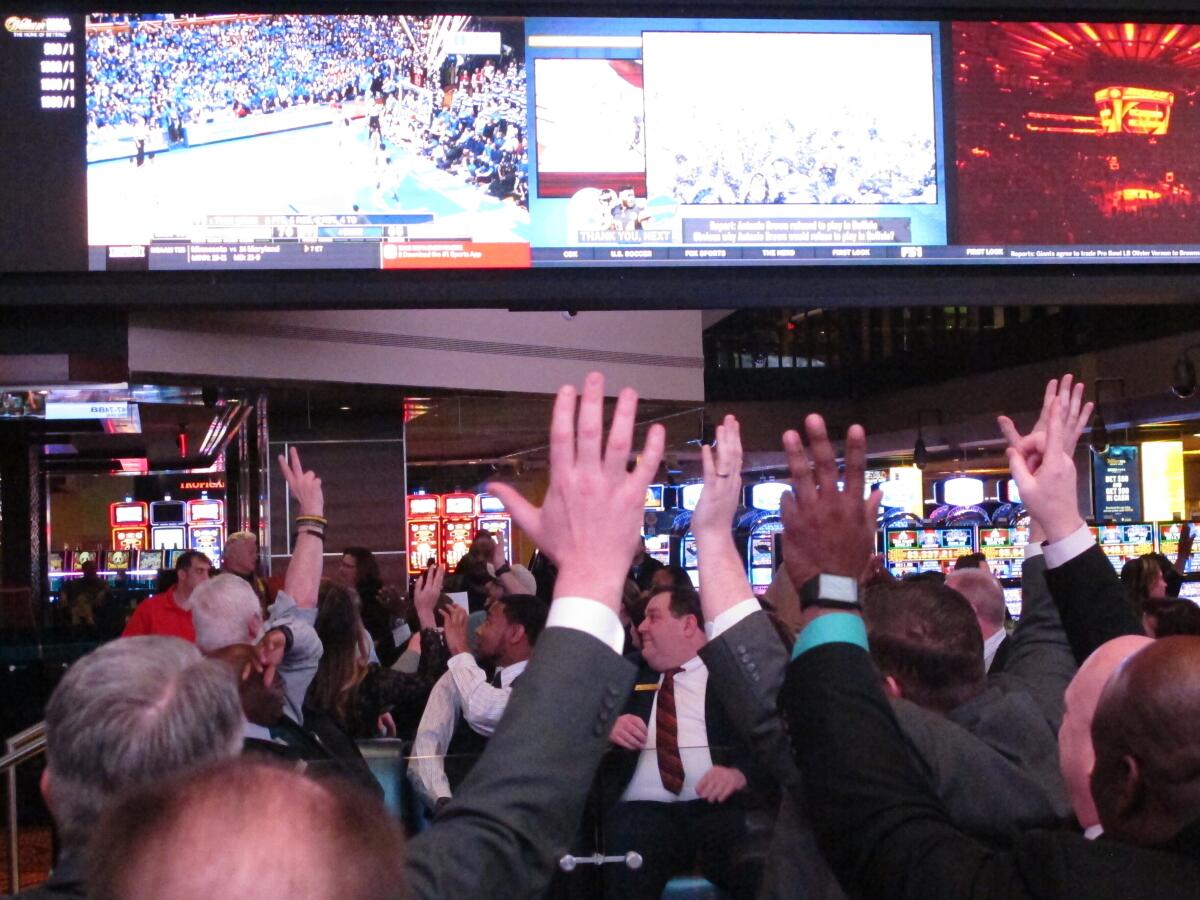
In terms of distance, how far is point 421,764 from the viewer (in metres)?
3.86

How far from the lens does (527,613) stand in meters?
4.82

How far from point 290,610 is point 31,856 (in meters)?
3.90

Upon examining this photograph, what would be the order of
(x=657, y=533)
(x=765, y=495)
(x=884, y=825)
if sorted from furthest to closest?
(x=657, y=533)
(x=765, y=495)
(x=884, y=825)

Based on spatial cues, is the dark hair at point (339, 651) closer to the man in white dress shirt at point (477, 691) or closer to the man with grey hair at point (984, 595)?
the man in white dress shirt at point (477, 691)

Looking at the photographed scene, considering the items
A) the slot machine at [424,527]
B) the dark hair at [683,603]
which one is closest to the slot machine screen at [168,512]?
the slot machine at [424,527]

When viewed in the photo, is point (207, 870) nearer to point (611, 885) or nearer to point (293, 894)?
point (293, 894)

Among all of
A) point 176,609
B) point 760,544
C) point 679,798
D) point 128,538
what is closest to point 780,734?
point 679,798

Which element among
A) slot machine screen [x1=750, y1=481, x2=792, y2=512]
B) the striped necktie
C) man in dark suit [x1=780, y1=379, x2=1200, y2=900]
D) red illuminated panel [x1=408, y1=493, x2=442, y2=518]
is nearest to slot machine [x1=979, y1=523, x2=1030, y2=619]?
slot machine screen [x1=750, y1=481, x2=792, y2=512]

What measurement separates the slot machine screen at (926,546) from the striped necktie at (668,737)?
28.7 feet

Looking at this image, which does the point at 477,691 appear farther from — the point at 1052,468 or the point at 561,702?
the point at 561,702

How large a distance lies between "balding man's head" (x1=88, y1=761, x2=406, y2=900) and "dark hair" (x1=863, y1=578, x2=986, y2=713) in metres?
1.51

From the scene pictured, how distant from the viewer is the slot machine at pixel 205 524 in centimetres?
2036

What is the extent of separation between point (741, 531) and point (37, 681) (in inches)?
319

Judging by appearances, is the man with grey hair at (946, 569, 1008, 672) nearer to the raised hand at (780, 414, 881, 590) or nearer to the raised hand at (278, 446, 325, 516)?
the raised hand at (278, 446, 325, 516)
